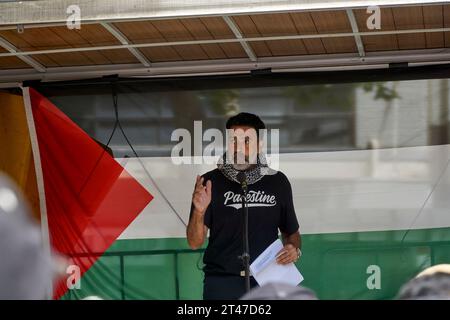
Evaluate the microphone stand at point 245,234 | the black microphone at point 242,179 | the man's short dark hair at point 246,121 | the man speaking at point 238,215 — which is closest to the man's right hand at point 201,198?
the man speaking at point 238,215

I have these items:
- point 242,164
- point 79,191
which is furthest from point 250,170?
point 79,191

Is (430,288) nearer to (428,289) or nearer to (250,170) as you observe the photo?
(428,289)

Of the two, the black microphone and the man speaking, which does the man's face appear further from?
the black microphone

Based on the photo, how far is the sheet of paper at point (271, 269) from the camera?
4305mm

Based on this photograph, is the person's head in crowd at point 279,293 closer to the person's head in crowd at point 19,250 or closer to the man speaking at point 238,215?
the man speaking at point 238,215

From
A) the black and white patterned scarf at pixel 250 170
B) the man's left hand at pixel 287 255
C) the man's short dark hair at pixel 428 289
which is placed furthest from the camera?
the black and white patterned scarf at pixel 250 170

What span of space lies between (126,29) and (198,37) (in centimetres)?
40

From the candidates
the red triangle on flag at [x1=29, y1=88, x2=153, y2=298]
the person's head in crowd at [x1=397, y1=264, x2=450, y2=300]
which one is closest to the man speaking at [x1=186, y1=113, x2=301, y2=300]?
the red triangle on flag at [x1=29, y1=88, x2=153, y2=298]

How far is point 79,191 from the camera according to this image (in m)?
5.15

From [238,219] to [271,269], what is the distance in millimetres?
353

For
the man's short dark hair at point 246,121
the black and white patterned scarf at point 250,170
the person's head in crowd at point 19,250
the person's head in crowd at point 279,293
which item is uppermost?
the man's short dark hair at point 246,121
